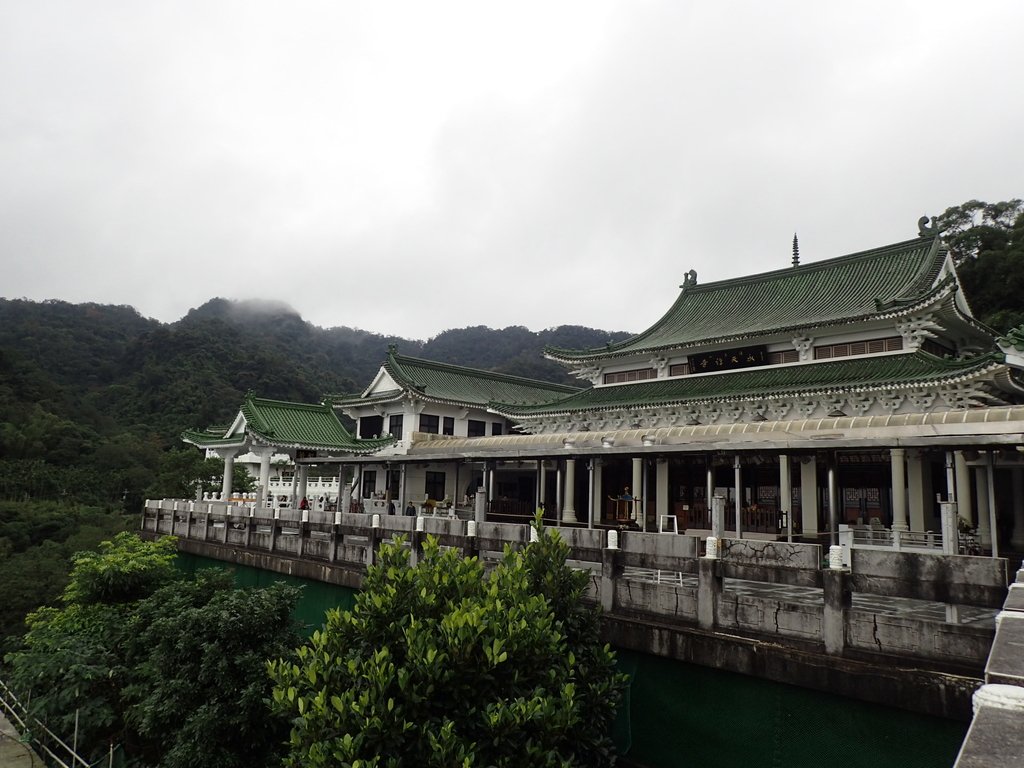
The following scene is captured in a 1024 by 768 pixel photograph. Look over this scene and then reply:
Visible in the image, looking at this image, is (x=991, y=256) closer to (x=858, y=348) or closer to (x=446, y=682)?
(x=858, y=348)

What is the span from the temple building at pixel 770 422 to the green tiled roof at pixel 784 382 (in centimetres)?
8

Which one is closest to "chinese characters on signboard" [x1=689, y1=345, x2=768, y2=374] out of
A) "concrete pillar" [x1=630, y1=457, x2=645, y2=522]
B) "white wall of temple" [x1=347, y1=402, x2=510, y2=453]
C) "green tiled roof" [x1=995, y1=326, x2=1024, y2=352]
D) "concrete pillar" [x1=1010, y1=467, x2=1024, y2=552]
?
"concrete pillar" [x1=630, y1=457, x2=645, y2=522]

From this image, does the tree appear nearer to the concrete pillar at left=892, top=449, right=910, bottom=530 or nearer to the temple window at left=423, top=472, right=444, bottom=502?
the concrete pillar at left=892, top=449, right=910, bottom=530

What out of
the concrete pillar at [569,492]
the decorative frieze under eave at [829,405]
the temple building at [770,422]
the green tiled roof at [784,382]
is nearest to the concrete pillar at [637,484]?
the temple building at [770,422]

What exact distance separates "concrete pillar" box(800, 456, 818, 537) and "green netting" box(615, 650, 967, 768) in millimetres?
15276

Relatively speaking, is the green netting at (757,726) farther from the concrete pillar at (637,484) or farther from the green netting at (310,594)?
the concrete pillar at (637,484)

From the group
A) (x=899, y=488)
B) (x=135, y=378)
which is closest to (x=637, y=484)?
(x=899, y=488)

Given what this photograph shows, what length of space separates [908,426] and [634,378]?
1432 centimetres

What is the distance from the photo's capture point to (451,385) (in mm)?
39031

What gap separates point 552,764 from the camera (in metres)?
6.57

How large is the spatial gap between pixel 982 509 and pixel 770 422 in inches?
263

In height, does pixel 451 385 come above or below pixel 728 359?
above

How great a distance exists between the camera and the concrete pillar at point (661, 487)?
2623 centimetres

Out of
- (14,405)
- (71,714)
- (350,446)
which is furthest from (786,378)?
(14,405)
